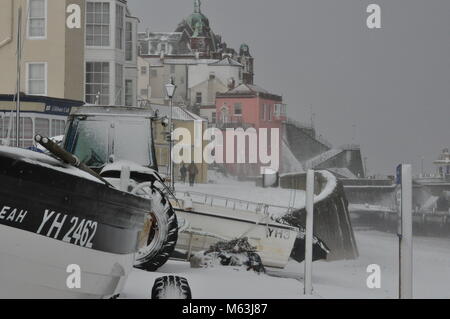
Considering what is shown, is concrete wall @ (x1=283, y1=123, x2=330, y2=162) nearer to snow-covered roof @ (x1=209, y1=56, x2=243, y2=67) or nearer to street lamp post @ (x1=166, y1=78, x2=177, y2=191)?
snow-covered roof @ (x1=209, y1=56, x2=243, y2=67)

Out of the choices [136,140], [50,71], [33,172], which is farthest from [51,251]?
[50,71]

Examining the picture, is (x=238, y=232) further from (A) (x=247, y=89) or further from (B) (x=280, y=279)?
(A) (x=247, y=89)

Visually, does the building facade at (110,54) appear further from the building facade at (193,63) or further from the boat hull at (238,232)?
the boat hull at (238,232)

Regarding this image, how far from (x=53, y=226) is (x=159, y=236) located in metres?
2.21

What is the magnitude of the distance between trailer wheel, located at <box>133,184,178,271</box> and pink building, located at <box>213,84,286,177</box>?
1.40 m

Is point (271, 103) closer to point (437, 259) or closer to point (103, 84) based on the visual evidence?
point (103, 84)

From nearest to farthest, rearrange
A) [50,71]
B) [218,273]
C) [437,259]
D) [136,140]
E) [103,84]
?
[136,140], [218,273], [103,84], [50,71], [437,259]

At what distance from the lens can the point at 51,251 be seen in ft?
16.0

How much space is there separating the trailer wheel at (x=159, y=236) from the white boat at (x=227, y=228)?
3.25 ft

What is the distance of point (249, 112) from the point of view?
840 centimetres

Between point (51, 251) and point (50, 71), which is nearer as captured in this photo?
point (51, 251)

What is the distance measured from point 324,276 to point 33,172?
4.73 metres

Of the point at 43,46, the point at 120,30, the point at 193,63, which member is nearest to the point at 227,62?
the point at 193,63

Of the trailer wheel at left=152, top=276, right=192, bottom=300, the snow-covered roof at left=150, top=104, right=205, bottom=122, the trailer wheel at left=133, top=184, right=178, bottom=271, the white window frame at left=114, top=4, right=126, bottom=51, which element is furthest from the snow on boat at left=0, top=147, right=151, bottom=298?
the white window frame at left=114, top=4, right=126, bottom=51
